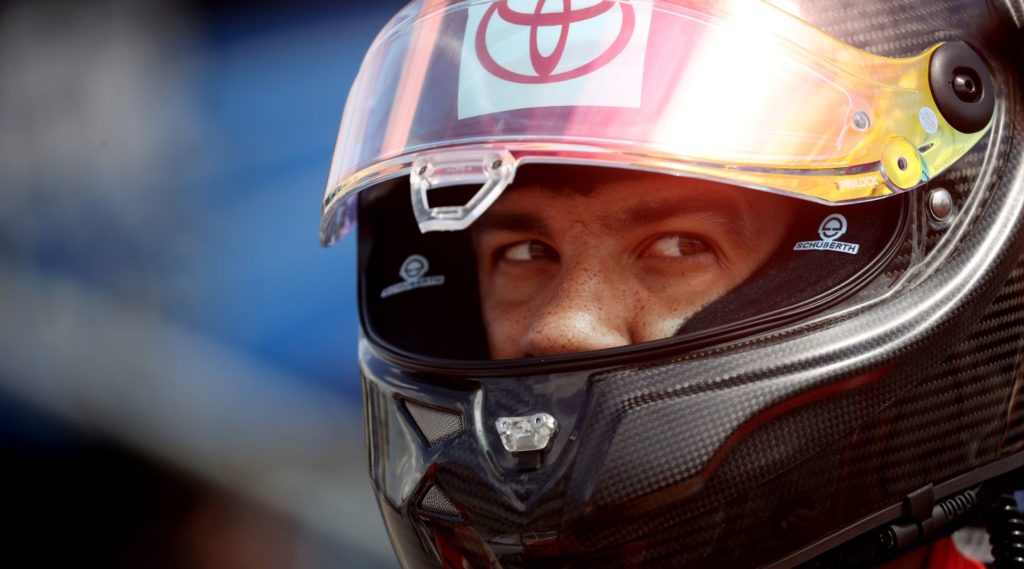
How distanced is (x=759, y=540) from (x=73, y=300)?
199 cm

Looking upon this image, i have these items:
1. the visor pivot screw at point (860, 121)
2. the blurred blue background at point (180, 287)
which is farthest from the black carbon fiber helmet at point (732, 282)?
the blurred blue background at point (180, 287)

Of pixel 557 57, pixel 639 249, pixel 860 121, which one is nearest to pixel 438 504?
pixel 639 249

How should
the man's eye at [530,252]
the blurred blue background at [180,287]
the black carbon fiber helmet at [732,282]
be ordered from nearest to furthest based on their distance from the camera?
the black carbon fiber helmet at [732,282] < the man's eye at [530,252] < the blurred blue background at [180,287]

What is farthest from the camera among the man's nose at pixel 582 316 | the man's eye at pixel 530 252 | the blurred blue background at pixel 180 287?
the blurred blue background at pixel 180 287

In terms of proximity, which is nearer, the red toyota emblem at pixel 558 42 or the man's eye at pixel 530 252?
the red toyota emblem at pixel 558 42

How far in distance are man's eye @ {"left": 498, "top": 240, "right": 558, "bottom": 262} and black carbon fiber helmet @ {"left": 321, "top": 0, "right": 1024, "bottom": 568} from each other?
0.08 m

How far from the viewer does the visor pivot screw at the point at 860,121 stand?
1043 millimetres

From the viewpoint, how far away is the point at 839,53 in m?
1.06

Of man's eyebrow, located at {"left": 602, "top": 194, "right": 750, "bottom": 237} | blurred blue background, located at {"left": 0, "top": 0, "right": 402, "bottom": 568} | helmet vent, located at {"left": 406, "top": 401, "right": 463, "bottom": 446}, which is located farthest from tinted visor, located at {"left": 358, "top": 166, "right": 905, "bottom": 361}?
blurred blue background, located at {"left": 0, "top": 0, "right": 402, "bottom": 568}

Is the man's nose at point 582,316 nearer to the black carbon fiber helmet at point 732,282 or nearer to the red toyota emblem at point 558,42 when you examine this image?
the black carbon fiber helmet at point 732,282

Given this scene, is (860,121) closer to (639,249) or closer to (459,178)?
(639,249)

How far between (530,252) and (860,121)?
42cm

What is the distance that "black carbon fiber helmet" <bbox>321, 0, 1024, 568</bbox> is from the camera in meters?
0.98

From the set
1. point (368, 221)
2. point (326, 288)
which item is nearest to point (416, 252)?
point (368, 221)
